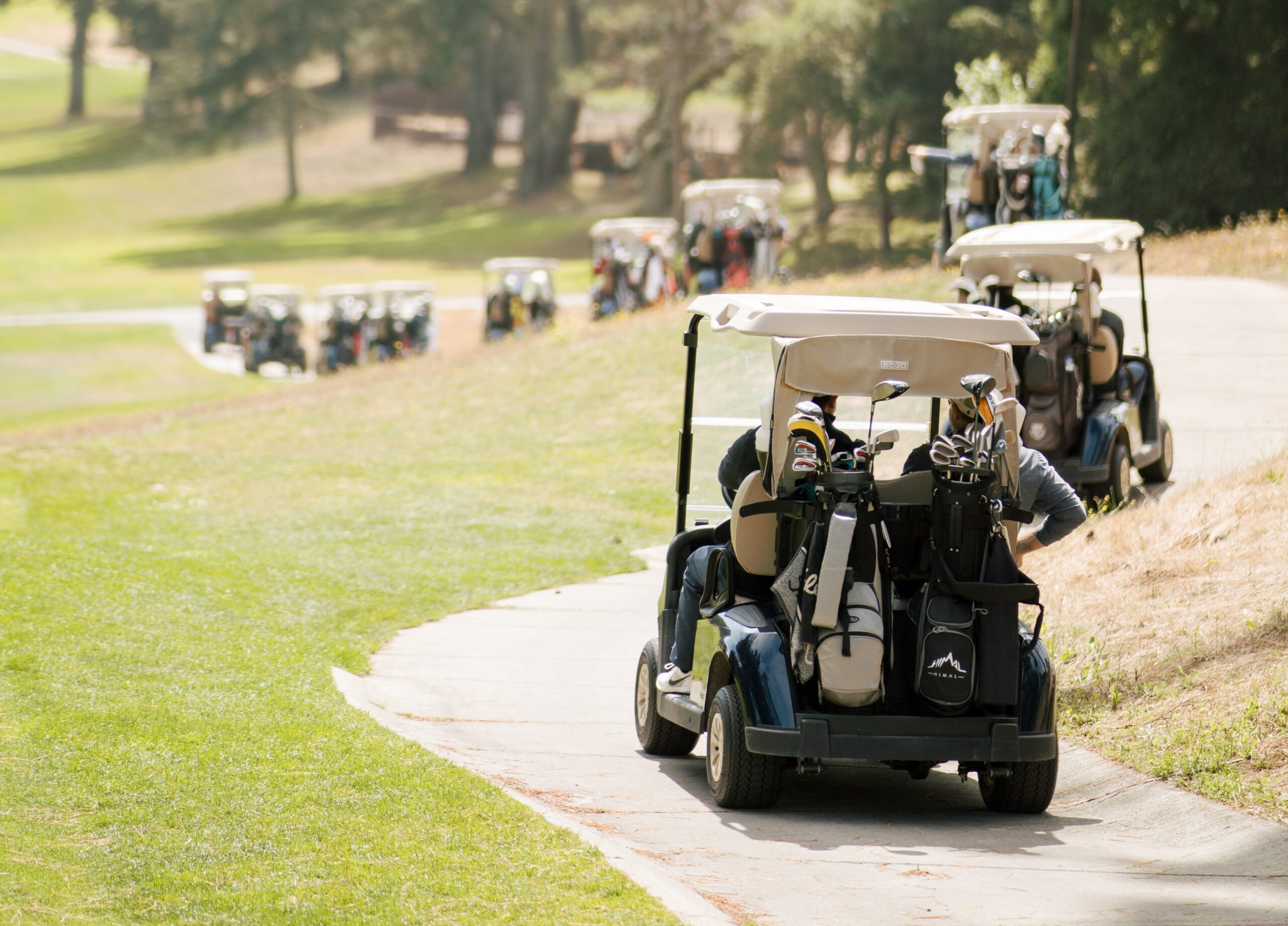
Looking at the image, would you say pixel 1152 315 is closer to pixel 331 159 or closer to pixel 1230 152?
pixel 1230 152

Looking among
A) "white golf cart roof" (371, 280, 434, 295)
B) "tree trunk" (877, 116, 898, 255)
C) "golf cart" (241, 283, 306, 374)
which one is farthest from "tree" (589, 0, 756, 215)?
"golf cart" (241, 283, 306, 374)

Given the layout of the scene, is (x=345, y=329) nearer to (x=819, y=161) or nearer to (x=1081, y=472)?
(x=819, y=161)

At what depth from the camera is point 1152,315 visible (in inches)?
747

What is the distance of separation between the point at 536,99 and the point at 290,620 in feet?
199

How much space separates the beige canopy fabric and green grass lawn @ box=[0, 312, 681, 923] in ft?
12.5

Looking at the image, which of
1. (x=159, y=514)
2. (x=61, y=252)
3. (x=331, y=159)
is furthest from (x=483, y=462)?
(x=331, y=159)

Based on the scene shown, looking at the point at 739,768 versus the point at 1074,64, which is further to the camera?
the point at 1074,64

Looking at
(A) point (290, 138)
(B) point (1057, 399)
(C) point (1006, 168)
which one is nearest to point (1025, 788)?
(B) point (1057, 399)

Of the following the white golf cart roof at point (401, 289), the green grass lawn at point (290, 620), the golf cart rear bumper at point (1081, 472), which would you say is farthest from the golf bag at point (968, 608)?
the white golf cart roof at point (401, 289)

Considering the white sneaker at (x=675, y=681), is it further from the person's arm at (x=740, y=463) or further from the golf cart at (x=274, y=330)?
the golf cart at (x=274, y=330)

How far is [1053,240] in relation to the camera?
39.4ft

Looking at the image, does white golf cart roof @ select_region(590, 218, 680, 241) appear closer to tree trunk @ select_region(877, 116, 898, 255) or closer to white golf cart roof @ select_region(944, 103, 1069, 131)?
tree trunk @ select_region(877, 116, 898, 255)

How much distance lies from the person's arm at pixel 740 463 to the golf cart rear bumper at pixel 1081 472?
18.4 feet

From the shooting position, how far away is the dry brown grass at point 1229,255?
A: 861 inches
